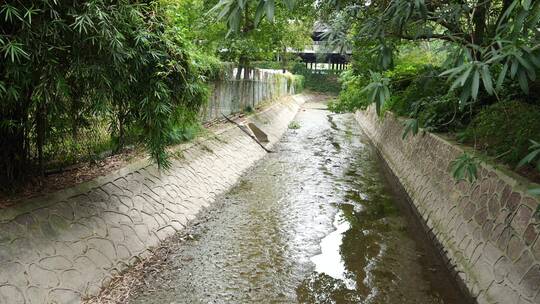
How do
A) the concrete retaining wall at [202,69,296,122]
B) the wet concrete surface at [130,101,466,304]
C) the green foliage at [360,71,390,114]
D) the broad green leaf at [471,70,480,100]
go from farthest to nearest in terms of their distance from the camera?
1. the concrete retaining wall at [202,69,296,122]
2. the wet concrete surface at [130,101,466,304]
3. the green foliage at [360,71,390,114]
4. the broad green leaf at [471,70,480,100]

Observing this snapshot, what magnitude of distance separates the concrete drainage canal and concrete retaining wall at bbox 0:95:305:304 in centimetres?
41

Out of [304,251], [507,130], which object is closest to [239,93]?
[304,251]

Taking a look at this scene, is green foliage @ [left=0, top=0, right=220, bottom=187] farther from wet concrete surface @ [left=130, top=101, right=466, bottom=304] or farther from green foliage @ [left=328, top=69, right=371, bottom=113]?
green foliage @ [left=328, top=69, right=371, bottom=113]

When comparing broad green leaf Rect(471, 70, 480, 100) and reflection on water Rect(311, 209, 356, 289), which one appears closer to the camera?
broad green leaf Rect(471, 70, 480, 100)

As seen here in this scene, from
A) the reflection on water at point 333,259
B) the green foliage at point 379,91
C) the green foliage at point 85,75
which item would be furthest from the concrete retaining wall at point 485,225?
the green foliage at point 85,75

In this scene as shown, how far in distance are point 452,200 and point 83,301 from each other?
205 inches

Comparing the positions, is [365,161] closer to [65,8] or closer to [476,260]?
[476,260]

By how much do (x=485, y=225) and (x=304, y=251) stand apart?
8.25ft

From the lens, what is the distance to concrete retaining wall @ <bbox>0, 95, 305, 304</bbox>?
13.1ft

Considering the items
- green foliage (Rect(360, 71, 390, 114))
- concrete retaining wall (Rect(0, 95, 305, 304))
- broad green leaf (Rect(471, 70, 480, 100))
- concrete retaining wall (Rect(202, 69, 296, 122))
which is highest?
broad green leaf (Rect(471, 70, 480, 100))

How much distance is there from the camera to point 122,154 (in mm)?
7297

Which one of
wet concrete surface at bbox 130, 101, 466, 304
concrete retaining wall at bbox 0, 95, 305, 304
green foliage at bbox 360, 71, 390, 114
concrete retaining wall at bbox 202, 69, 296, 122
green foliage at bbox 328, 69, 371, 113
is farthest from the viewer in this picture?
green foliage at bbox 328, 69, 371, 113

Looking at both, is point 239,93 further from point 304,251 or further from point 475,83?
point 475,83

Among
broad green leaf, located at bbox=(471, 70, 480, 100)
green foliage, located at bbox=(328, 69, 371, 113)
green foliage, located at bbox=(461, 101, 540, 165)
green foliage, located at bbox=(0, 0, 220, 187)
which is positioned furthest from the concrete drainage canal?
broad green leaf, located at bbox=(471, 70, 480, 100)
